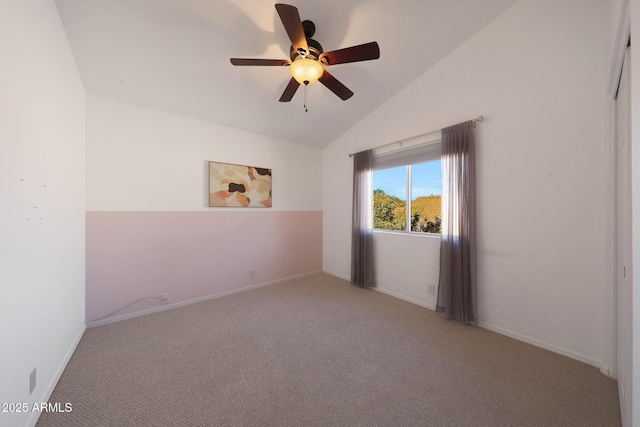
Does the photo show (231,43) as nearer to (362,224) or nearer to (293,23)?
(293,23)

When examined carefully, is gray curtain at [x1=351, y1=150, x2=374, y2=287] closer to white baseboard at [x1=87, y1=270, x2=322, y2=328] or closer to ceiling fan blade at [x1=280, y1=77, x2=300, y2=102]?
white baseboard at [x1=87, y1=270, x2=322, y2=328]

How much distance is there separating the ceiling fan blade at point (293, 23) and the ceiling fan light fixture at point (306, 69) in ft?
0.25

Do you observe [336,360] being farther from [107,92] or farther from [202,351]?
[107,92]

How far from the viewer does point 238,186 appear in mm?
3342

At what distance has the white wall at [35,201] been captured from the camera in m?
1.10

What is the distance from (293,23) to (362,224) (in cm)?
267

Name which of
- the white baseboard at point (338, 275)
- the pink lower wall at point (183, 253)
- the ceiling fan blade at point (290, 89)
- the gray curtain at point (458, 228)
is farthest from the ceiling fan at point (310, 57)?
the white baseboard at point (338, 275)

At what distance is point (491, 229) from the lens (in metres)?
2.33

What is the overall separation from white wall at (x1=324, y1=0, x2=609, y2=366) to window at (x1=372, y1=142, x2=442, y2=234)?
496 mm

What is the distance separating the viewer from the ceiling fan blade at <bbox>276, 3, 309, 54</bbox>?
4.44 feet

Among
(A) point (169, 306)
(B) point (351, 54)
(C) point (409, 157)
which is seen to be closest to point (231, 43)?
(B) point (351, 54)

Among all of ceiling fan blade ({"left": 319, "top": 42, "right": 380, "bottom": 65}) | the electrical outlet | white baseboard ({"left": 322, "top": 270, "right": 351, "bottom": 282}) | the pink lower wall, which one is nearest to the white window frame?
white baseboard ({"left": 322, "top": 270, "right": 351, "bottom": 282})

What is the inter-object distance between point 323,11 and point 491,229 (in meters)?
2.65

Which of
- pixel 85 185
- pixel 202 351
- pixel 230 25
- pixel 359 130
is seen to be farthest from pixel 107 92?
pixel 359 130
